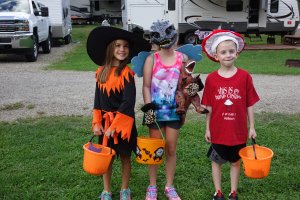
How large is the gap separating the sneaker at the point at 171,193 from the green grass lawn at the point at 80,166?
92 mm

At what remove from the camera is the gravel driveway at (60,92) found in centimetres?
680

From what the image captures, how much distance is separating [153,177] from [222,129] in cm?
79

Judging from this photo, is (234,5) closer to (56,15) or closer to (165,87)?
(56,15)

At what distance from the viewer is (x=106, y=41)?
11.1 ft

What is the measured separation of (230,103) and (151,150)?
720 millimetres

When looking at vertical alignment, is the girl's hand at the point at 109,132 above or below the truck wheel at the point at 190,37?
above

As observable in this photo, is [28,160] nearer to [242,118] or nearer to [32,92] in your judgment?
[242,118]

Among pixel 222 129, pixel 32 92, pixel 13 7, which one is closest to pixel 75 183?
pixel 222 129

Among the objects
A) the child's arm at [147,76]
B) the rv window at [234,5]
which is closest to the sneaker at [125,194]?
the child's arm at [147,76]

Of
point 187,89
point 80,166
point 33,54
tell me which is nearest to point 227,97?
point 187,89

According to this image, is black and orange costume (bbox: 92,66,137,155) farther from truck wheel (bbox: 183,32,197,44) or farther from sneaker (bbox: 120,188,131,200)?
truck wheel (bbox: 183,32,197,44)

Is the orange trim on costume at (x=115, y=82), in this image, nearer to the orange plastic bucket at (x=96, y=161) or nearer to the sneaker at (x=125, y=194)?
the orange plastic bucket at (x=96, y=161)

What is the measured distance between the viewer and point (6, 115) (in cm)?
648

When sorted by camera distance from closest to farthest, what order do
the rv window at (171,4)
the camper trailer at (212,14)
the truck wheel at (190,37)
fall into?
the rv window at (171,4)
the camper trailer at (212,14)
the truck wheel at (190,37)
